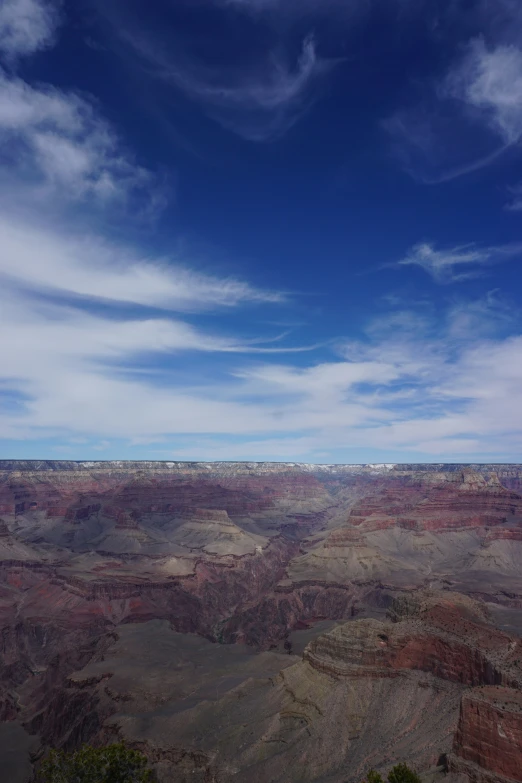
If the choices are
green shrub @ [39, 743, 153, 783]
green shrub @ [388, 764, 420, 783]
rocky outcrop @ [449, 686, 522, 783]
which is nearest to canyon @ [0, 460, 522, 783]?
rocky outcrop @ [449, 686, 522, 783]

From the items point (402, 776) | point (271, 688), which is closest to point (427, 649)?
point (271, 688)

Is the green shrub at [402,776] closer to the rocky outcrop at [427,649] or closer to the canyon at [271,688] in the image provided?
the canyon at [271,688]

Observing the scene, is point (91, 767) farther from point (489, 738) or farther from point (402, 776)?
point (489, 738)

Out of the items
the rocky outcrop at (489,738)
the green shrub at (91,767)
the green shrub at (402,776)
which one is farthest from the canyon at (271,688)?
the green shrub at (91,767)

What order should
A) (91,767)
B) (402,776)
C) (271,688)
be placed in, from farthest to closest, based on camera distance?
1. (271,688)
2. (402,776)
3. (91,767)

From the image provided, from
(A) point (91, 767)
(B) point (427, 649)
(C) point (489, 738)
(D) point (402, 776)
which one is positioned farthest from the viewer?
(B) point (427, 649)

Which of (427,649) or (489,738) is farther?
(427,649)

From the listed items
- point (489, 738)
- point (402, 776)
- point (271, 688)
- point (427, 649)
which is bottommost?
point (271, 688)

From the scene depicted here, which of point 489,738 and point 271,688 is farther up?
point 489,738

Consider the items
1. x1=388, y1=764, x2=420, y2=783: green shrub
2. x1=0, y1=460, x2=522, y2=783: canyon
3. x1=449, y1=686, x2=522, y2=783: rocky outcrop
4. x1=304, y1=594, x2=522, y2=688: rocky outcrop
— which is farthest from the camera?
x1=304, y1=594, x2=522, y2=688: rocky outcrop

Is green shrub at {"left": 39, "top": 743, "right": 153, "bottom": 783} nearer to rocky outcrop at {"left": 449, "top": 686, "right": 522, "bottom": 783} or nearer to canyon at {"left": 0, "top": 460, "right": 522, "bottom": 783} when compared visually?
canyon at {"left": 0, "top": 460, "right": 522, "bottom": 783}
